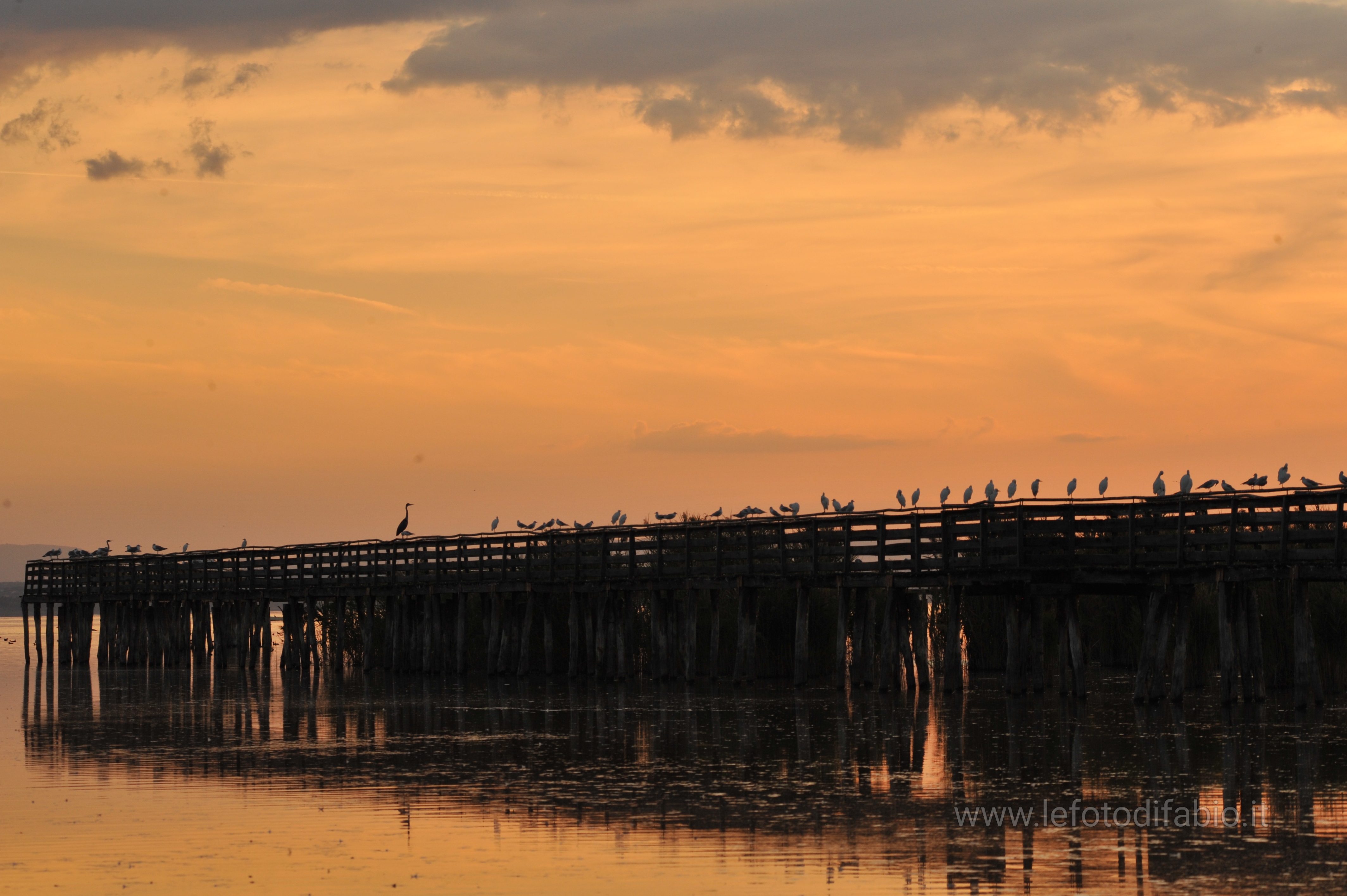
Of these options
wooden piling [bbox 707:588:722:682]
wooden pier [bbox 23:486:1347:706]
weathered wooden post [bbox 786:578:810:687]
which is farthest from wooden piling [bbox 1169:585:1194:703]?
wooden piling [bbox 707:588:722:682]

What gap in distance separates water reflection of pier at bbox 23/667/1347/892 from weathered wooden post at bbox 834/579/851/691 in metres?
1.34

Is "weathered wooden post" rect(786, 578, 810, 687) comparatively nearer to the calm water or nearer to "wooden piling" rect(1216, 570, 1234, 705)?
the calm water

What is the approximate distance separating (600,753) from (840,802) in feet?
19.3

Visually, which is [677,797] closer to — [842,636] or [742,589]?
[842,636]

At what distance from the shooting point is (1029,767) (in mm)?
19766

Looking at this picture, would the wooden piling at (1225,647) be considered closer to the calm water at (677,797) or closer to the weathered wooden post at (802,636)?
the calm water at (677,797)

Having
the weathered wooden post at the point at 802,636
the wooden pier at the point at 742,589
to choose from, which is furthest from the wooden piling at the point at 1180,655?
the weathered wooden post at the point at 802,636

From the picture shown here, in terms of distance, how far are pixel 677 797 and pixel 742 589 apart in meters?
19.4

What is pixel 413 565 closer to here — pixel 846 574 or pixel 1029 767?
pixel 846 574

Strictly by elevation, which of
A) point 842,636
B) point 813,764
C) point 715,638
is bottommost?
point 813,764

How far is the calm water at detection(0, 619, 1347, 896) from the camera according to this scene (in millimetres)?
13375

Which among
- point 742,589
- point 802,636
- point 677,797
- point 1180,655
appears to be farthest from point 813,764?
point 742,589

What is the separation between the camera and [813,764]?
2045cm

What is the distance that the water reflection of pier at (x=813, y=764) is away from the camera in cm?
1431
